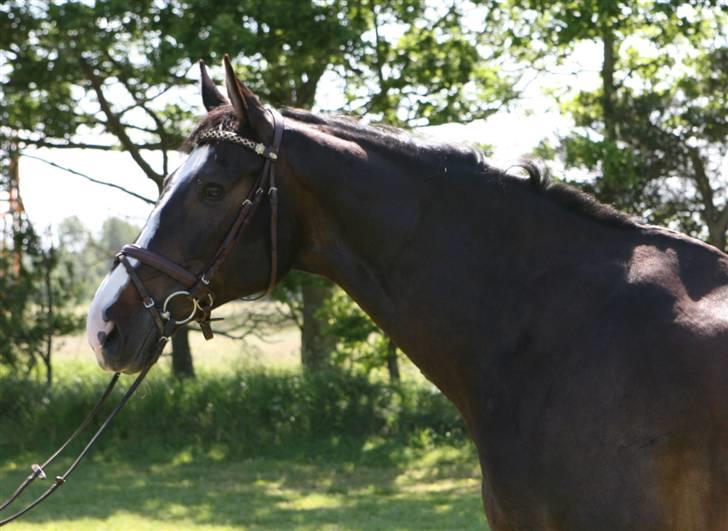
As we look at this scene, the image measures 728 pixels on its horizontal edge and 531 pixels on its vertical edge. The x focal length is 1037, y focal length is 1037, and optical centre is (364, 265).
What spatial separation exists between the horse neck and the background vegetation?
7.40 m

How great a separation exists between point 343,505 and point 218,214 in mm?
6668

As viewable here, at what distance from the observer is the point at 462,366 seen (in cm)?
329

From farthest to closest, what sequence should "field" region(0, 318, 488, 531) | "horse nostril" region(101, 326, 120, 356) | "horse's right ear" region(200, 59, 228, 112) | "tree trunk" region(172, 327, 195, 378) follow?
"tree trunk" region(172, 327, 195, 378) < "field" region(0, 318, 488, 531) < "horse's right ear" region(200, 59, 228, 112) < "horse nostril" region(101, 326, 120, 356)

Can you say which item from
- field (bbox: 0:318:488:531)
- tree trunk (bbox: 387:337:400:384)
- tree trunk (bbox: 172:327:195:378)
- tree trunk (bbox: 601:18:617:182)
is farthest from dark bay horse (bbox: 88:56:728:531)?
tree trunk (bbox: 172:327:195:378)

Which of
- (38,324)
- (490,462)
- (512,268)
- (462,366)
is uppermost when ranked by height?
(38,324)

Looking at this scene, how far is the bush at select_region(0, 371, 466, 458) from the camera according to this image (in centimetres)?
1228

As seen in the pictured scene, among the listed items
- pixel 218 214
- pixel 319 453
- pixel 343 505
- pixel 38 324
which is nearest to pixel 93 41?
pixel 38 324

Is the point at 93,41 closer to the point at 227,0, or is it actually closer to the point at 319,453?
the point at 227,0

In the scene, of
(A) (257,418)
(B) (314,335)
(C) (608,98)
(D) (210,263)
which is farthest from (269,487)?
(D) (210,263)

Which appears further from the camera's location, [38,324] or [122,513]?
[38,324]

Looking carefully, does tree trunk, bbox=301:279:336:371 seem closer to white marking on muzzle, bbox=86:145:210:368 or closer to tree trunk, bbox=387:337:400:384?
tree trunk, bbox=387:337:400:384

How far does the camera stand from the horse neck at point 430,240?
10.8 ft

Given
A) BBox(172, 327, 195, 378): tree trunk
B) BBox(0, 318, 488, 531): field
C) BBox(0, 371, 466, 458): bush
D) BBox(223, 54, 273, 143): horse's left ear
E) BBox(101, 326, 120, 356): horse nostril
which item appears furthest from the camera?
BBox(172, 327, 195, 378): tree trunk

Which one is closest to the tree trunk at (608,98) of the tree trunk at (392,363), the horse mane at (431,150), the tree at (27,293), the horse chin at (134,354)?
the tree trunk at (392,363)
